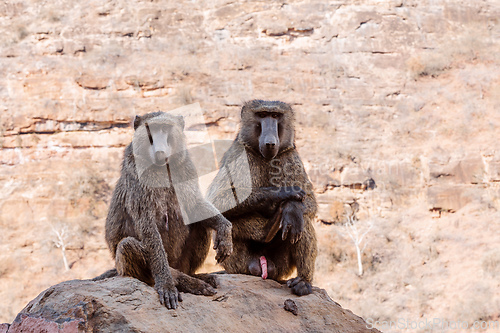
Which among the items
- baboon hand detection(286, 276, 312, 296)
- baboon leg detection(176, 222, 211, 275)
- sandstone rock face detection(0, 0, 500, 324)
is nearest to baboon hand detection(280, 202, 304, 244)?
baboon hand detection(286, 276, 312, 296)

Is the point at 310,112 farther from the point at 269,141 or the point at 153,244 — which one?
the point at 153,244

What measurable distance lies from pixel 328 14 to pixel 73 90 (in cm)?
1267

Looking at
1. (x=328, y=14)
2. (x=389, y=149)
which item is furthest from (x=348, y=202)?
(x=328, y=14)

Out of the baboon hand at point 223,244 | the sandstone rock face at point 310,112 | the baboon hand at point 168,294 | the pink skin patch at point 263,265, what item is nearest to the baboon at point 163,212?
the baboon hand at point 223,244

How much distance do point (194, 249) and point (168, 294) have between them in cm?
77

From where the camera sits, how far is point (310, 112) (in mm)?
21891

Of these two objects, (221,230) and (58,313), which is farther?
(221,230)

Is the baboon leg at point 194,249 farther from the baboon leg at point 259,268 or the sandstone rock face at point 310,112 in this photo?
the sandstone rock face at point 310,112

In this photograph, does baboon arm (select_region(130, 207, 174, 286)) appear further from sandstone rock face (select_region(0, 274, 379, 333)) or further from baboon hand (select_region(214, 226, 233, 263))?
baboon hand (select_region(214, 226, 233, 263))

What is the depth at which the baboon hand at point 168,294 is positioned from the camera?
3350mm

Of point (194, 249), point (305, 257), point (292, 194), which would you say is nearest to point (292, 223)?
point (292, 194)

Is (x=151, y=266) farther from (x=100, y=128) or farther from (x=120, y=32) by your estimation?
(x=120, y=32)

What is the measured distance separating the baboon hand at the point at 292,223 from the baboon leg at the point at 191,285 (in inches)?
32.4

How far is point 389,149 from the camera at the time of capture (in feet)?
68.2
